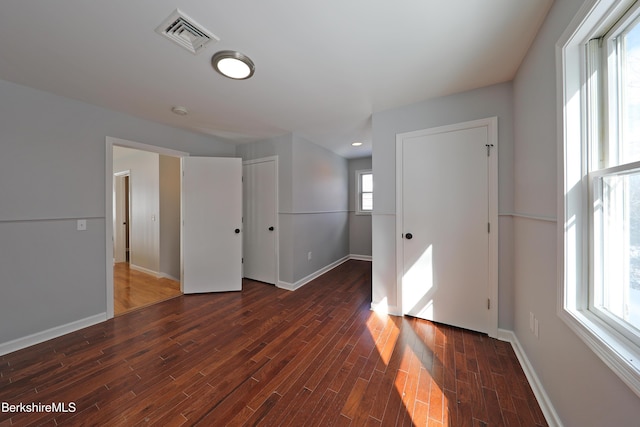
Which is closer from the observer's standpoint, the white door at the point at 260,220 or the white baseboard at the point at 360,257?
the white door at the point at 260,220

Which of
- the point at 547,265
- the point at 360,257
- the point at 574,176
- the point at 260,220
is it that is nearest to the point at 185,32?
the point at 574,176

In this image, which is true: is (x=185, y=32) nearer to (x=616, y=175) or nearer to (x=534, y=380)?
(x=616, y=175)

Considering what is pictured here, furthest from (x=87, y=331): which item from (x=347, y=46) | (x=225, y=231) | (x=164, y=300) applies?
(x=347, y=46)

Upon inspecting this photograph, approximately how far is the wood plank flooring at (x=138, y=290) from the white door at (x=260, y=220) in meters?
1.14

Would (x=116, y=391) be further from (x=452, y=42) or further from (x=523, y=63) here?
(x=523, y=63)

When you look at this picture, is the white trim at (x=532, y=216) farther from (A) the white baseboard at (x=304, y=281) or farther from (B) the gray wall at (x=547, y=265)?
(A) the white baseboard at (x=304, y=281)

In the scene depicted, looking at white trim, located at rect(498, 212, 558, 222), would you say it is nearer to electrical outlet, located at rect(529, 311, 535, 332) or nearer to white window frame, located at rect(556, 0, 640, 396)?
white window frame, located at rect(556, 0, 640, 396)

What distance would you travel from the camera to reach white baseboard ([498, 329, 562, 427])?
1213 mm

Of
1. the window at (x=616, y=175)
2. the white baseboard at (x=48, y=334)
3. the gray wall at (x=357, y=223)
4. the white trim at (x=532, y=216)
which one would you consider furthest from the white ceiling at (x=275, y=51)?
the gray wall at (x=357, y=223)

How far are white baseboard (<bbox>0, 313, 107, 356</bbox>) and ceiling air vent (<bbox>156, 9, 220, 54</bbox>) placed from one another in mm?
2789

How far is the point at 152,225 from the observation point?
3992 mm

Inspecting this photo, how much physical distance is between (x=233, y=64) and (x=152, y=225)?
11.7 ft

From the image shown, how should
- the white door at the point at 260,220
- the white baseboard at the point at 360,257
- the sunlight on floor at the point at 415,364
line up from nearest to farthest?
1. the sunlight on floor at the point at 415,364
2. the white door at the point at 260,220
3. the white baseboard at the point at 360,257

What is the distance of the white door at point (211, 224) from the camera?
10.4 ft
